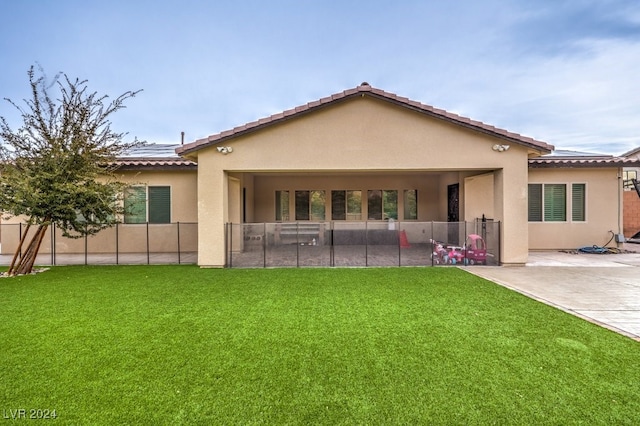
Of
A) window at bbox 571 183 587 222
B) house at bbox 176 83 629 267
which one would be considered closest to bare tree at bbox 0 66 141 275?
house at bbox 176 83 629 267

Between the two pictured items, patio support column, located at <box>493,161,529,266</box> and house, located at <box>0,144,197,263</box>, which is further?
house, located at <box>0,144,197,263</box>

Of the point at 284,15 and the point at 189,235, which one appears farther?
the point at 284,15

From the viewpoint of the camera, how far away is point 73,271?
9609mm

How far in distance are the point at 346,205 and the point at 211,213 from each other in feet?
27.7

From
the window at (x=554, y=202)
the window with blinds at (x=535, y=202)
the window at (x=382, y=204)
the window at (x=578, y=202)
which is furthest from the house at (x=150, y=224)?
the window at (x=578, y=202)

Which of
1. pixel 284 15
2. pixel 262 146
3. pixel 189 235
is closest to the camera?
pixel 262 146

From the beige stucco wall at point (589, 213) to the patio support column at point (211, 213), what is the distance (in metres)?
11.7

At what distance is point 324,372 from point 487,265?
8.32 meters

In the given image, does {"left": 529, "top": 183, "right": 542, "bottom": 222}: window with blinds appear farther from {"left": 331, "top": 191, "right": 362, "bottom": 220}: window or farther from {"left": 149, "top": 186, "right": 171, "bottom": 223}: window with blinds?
{"left": 149, "top": 186, "right": 171, "bottom": 223}: window with blinds

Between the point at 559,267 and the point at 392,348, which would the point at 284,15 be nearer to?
the point at 559,267

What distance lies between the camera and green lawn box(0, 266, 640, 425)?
2.98m

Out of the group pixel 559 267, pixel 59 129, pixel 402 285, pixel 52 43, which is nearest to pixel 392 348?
Answer: pixel 402 285

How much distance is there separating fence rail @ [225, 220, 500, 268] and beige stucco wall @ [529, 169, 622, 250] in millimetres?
4130

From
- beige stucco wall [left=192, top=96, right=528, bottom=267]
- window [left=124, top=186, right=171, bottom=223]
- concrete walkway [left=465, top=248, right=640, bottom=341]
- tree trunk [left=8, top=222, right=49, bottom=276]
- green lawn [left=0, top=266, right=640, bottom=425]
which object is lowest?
green lawn [left=0, top=266, right=640, bottom=425]
